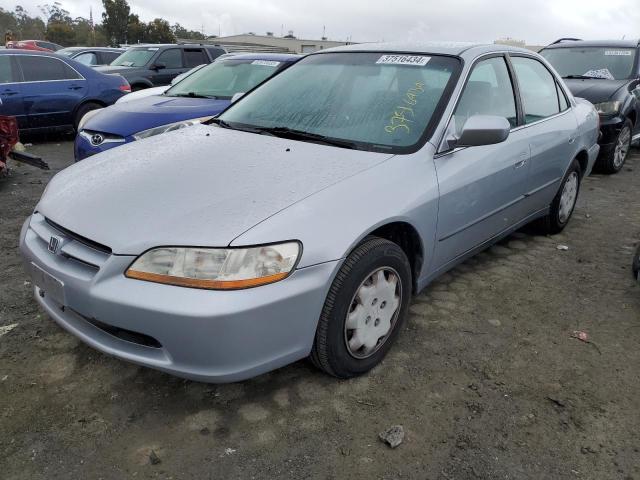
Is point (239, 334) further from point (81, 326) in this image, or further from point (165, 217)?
point (81, 326)

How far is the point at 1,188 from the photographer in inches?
223

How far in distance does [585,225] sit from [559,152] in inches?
50.1

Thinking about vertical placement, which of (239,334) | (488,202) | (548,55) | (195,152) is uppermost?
(548,55)

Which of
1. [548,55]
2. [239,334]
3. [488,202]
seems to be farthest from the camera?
[548,55]

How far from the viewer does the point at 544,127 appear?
149 inches

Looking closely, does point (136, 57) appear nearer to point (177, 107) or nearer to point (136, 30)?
point (177, 107)

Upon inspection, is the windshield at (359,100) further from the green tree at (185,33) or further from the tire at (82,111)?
the green tree at (185,33)

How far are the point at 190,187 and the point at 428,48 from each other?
182 centimetres

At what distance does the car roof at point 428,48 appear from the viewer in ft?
10.5

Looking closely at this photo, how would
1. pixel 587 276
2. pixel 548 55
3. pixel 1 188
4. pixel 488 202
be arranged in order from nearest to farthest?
pixel 488 202 → pixel 587 276 → pixel 1 188 → pixel 548 55

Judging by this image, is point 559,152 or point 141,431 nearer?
point 141,431

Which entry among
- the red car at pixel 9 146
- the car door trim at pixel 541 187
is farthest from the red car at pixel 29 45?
the car door trim at pixel 541 187

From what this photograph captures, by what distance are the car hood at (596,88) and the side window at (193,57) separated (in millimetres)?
7764

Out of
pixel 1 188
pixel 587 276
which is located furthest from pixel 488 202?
pixel 1 188
